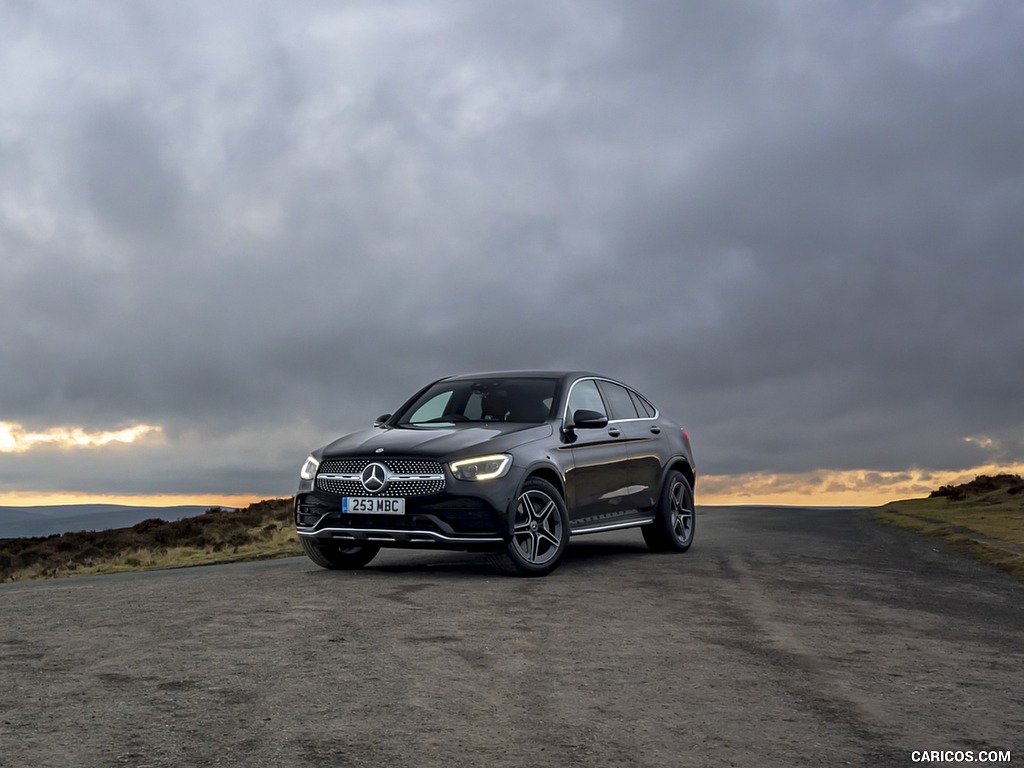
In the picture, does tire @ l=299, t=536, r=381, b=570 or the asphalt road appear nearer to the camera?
the asphalt road

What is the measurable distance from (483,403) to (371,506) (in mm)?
1972

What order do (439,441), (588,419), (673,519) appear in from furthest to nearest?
(673,519) → (588,419) → (439,441)

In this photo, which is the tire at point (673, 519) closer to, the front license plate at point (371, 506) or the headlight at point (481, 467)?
the headlight at point (481, 467)

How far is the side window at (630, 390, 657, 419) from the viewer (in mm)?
12853

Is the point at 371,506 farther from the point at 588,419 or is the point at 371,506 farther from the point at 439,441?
the point at 588,419

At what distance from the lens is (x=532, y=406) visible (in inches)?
440

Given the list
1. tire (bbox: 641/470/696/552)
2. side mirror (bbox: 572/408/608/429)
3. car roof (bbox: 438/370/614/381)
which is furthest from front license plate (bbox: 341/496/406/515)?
tire (bbox: 641/470/696/552)

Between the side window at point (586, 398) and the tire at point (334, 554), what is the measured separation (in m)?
2.52

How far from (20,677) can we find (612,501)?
274 inches

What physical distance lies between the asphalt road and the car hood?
3.76 feet

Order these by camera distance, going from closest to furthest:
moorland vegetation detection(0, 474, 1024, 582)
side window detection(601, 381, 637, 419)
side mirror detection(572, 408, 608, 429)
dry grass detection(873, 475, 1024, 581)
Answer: side mirror detection(572, 408, 608, 429), side window detection(601, 381, 637, 419), dry grass detection(873, 475, 1024, 581), moorland vegetation detection(0, 474, 1024, 582)

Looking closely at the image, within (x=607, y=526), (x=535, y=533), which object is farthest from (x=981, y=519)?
(x=535, y=533)

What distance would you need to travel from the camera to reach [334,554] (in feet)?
36.2

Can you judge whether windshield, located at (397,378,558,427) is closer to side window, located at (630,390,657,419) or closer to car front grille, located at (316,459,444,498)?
car front grille, located at (316,459,444,498)
